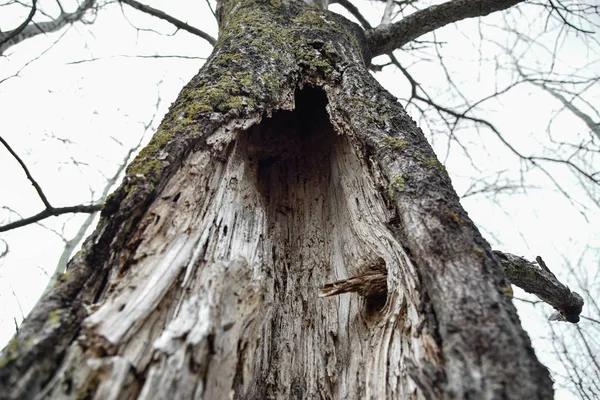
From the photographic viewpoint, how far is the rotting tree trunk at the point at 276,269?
84 cm

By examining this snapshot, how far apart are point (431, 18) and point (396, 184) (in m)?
3.01

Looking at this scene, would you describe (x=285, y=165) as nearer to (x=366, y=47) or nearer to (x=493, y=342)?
(x=493, y=342)

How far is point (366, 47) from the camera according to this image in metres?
3.19

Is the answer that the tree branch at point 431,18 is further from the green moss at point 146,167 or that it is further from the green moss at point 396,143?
the green moss at point 146,167

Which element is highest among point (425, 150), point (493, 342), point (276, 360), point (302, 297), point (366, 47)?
point (366, 47)

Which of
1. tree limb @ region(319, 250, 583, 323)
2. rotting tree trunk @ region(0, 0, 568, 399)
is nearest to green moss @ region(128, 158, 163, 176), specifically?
rotting tree trunk @ region(0, 0, 568, 399)

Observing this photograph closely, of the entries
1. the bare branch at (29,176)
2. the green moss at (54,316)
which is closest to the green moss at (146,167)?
the green moss at (54,316)

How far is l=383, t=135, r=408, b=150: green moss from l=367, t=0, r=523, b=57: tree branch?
2456mm

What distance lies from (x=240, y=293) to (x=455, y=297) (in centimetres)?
62

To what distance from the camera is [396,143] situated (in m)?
1.45

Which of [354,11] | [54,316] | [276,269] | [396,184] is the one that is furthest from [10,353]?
[354,11]

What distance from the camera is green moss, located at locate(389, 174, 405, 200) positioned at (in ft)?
4.25

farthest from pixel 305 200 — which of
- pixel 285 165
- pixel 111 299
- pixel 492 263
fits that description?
pixel 111 299

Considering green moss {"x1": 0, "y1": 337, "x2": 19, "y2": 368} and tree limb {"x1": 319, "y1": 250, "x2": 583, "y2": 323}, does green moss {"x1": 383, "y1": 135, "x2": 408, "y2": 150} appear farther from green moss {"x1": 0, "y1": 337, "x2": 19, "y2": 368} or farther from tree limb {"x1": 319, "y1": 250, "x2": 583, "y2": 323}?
green moss {"x1": 0, "y1": 337, "x2": 19, "y2": 368}
